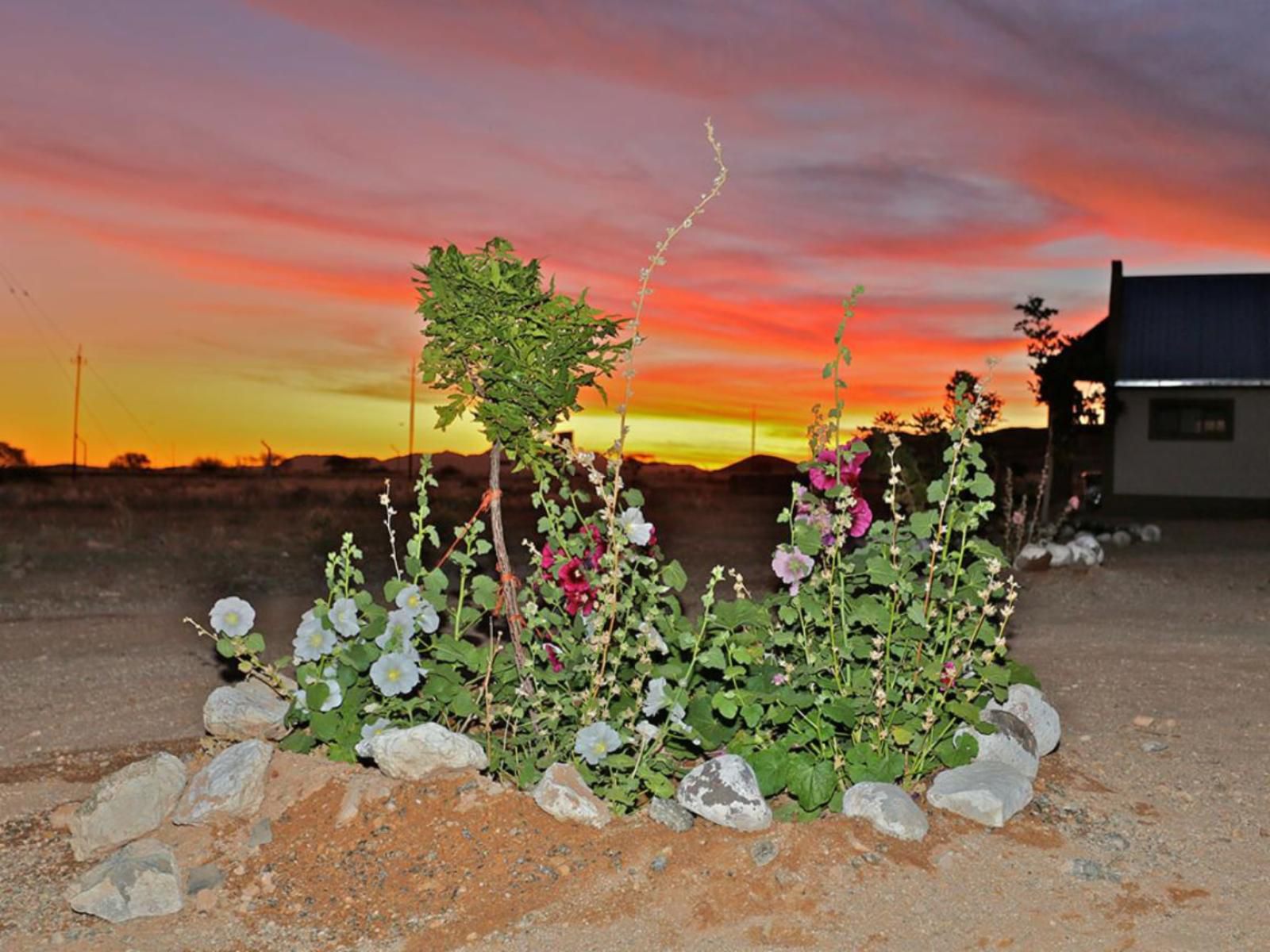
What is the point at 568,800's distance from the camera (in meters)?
4.31

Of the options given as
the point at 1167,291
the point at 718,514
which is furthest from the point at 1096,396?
the point at 718,514

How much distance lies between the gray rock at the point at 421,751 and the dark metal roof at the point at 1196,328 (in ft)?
70.2

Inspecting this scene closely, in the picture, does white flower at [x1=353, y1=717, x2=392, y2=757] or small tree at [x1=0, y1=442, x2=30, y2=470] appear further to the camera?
small tree at [x1=0, y1=442, x2=30, y2=470]

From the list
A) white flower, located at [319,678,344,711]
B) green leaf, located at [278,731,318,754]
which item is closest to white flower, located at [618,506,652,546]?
white flower, located at [319,678,344,711]

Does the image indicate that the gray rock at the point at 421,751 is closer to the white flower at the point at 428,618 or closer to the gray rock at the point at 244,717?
the white flower at the point at 428,618

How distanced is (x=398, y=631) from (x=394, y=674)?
177 mm

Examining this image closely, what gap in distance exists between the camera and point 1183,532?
18797 millimetres

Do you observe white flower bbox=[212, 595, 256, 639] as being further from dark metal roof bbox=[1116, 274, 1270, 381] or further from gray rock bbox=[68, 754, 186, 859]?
dark metal roof bbox=[1116, 274, 1270, 381]

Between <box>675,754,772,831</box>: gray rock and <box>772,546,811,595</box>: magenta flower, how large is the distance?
78 cm

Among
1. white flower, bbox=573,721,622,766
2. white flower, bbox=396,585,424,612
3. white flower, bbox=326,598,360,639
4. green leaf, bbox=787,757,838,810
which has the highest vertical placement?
white flower, bbox=396,585,424,612

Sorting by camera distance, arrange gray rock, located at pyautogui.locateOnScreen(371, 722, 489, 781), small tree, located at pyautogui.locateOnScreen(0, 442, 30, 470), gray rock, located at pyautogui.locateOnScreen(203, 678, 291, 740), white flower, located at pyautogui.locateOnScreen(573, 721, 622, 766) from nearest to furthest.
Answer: white flower, located at pyautogui.locateOnScreen(573, 721, 622, 766) < gray rock, located at pyautogui.locateOnScreen(371, 722, 489, 781) < gray rock, located at pyautogui.locateOnScreen(203, 678, 291, 740) < small tree, located at pyautogui.locateOnScreen(0, 442, 30, 470)

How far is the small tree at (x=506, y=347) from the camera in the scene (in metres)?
4.79

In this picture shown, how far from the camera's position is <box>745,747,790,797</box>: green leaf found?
14.2 ft

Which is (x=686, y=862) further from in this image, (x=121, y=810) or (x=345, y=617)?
(x=121, y=810)
